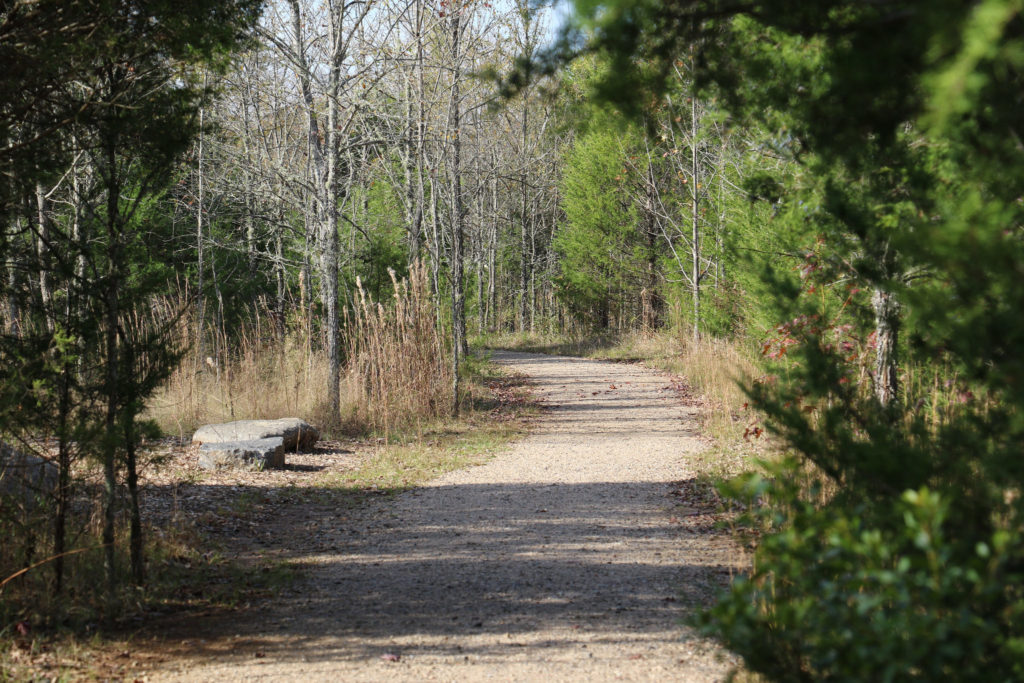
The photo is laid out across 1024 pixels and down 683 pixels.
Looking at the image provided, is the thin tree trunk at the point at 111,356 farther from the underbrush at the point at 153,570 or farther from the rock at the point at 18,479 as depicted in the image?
the rock at the point at 18,479

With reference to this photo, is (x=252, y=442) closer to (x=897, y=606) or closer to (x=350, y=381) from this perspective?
(x=350, y=381)

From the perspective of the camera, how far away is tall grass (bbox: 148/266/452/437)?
10156 mm

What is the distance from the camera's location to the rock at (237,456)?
26.4 ft

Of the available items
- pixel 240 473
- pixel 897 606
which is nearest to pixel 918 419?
pixel 897 606

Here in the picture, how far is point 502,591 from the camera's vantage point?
15.6 ft

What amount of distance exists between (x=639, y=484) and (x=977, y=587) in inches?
223

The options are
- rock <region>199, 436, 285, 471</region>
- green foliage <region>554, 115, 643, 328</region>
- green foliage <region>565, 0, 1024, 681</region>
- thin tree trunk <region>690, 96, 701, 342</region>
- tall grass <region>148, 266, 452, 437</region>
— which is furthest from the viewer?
green foliage <region>554, 115, 643, 328</region>

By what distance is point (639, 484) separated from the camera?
7535 millimetres

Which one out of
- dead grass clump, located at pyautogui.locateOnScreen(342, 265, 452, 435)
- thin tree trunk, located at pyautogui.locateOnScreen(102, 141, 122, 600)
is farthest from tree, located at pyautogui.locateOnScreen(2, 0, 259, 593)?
dead grass clump, located at pyautogui.locateOnScreen(342, 265, 452, 435)

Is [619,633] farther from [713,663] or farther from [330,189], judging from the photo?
[330,189]

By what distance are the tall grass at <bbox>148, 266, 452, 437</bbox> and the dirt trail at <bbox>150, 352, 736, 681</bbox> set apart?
2354 mm

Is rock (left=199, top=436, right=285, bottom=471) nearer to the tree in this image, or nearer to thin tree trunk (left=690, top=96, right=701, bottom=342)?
the tree

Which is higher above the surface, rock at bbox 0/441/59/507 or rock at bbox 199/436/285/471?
rock at bbox 0/441/59/507

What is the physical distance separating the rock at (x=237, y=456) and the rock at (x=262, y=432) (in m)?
0.32
